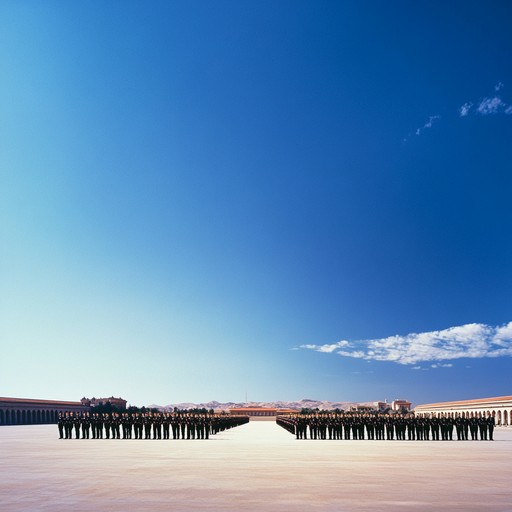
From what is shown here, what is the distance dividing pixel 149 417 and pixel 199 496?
2318 cm

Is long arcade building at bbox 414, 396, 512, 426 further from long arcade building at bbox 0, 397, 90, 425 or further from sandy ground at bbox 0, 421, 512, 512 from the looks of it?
long arcade building at bbox 0, 397, 90, 425

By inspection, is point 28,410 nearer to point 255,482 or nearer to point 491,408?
point 491,408

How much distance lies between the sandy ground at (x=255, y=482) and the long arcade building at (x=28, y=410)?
70.6m

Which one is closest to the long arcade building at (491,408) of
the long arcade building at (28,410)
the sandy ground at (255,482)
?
the sandy ground at (255,482)

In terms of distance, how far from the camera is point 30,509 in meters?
10.8

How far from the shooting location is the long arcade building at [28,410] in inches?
3420

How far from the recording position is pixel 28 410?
94.6 m

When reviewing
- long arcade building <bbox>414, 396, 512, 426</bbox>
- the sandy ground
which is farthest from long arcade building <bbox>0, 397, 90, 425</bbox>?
the sandy ground

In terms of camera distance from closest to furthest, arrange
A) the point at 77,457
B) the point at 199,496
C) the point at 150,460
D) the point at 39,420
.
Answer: the point at 199,496 < the point at 150,460 < the point at 77,457 < the point at 39,420

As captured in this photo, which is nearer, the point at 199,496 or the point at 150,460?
the point at 199,496

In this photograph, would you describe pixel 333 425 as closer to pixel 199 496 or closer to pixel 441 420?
pixel 441 420

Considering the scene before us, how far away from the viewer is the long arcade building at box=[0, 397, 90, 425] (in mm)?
86875

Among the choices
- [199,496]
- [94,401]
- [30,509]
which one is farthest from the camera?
[94,401]

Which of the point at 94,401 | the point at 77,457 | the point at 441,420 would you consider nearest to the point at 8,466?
the point at 77,457
